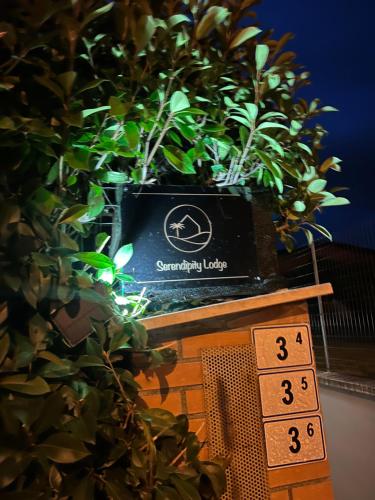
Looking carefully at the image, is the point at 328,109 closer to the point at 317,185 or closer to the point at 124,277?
the point at 317,185

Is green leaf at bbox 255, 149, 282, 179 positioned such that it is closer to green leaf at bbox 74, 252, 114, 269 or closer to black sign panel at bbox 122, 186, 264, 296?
black sign panel at bbox 122, 186, 264, 296

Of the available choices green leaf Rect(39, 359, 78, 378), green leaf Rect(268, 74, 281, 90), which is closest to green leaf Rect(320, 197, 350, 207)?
green leaf Rect(268, 74, 281, 90)

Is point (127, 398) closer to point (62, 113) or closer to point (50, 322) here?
point (50, 322)

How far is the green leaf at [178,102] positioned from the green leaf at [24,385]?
93 centimetres

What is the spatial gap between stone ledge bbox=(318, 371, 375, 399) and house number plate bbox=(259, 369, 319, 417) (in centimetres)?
296

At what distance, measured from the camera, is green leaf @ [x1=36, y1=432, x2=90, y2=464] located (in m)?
0.98

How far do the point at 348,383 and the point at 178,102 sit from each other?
403 centimetres

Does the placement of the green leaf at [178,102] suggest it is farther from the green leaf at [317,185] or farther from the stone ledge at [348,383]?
the stone ledge at [348,383]

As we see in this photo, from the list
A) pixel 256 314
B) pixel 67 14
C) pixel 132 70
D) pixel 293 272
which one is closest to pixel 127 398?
pixel 256 314

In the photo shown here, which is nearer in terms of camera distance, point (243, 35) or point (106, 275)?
point (106, 275)

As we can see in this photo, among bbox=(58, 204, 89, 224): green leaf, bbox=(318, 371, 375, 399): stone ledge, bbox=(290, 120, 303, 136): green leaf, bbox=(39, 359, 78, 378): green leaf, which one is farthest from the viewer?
bbox=(318, 371, 375, 399): stone ledge

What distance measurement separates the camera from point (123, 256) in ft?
4.85

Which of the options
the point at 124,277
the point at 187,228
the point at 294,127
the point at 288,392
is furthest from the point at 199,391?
the point at 294,127

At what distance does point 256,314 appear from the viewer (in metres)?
1.66
